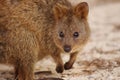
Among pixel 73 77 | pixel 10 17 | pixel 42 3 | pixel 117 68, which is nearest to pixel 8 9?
pixel 10 17

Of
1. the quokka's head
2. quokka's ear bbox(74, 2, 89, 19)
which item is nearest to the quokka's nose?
the quokka's head

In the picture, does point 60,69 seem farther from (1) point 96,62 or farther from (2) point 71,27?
(1) point 96,62

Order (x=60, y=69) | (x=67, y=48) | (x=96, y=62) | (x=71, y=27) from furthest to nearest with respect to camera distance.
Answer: (x=96, y=62), (x=60, y=69), (x=71, y=27), (x=67, y=48)

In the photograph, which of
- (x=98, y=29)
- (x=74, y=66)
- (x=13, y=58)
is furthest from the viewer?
(x=98, y=29)

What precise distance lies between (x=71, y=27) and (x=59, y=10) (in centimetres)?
44

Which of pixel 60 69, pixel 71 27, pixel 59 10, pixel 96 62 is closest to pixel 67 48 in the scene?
pixel 71 27

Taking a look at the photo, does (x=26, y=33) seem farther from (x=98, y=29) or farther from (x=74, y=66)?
(x=98, y=29)

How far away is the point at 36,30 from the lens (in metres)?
8.71

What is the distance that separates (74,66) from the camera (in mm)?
9617

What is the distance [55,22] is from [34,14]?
483 millimetres

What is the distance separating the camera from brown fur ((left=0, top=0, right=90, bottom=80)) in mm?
8211

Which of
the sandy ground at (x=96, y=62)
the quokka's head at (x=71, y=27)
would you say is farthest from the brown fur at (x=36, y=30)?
the sandy ground at (x=96, y=62)

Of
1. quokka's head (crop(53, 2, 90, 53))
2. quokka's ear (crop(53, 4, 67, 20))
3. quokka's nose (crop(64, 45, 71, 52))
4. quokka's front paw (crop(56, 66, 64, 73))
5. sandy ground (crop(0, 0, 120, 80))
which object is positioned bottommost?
sandy ground (crop(0, 0, 120, 80))

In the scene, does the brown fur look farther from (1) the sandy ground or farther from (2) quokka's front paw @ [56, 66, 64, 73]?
(1) the sandy ground
